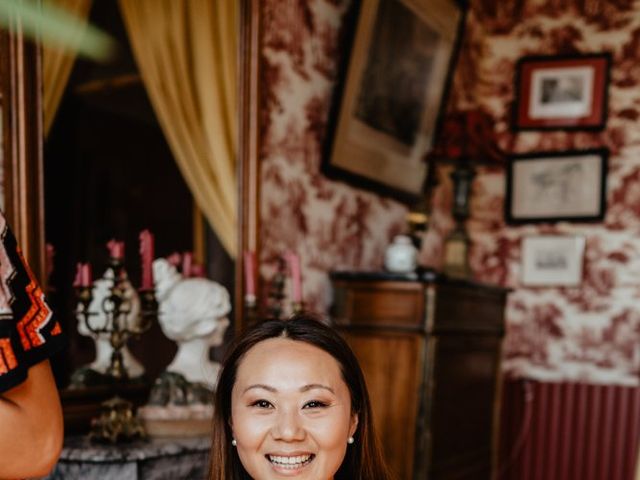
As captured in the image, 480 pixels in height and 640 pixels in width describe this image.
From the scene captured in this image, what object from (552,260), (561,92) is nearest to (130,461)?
(552,260)

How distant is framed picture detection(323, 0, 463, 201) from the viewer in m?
3.00

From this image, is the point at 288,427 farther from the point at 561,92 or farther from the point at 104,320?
the point at 561,92

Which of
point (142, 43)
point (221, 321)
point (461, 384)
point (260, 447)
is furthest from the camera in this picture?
point (461, 384)

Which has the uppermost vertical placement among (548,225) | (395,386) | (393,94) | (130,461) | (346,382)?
(393,94)

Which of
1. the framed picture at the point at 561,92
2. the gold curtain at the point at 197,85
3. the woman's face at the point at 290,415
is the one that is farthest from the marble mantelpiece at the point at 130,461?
the framed picture at the point at 561,92

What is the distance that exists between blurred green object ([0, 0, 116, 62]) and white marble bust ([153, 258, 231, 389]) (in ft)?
2.06

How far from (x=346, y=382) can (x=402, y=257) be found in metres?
1.65

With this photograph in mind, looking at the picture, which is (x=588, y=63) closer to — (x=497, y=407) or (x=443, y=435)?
(x=497, y=407)

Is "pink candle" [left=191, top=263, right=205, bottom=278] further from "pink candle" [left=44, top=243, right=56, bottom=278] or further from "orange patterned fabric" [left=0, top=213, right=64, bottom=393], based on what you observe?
"orange patterned fabric" [left=0, top=213, right=64, bottom=393]

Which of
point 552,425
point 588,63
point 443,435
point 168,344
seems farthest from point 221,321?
point 588,63

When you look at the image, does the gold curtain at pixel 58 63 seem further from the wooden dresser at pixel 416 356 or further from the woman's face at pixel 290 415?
the wooden dresser at pixel 416 356

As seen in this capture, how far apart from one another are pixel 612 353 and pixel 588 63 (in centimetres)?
172

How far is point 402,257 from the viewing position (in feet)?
10.0

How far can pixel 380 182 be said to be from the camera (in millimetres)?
3379
